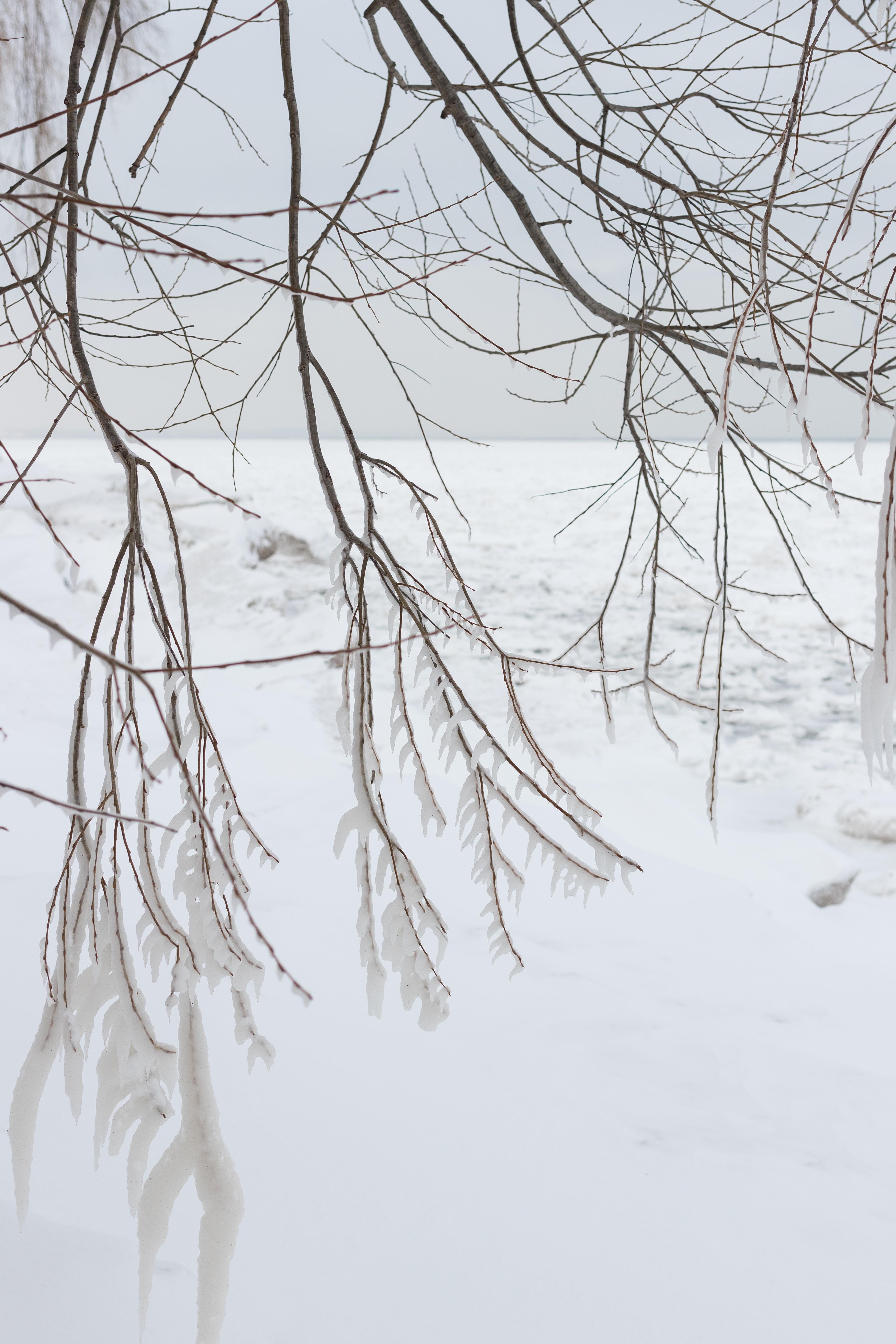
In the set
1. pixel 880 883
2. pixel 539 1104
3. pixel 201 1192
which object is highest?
pixel 201 1192

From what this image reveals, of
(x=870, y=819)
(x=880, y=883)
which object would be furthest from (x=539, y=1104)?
(x=870, y=819)

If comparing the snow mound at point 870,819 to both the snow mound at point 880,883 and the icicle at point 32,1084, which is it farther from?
the icicle at point 32,1084

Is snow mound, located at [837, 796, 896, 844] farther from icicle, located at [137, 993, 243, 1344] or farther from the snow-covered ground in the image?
icicle, located at [137, 993, 243, 1344]

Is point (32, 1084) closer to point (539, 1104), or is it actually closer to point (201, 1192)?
point (201, 1192)

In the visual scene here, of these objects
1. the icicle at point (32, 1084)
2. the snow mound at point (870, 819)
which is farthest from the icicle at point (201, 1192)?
the snow mound at point (870, 819)

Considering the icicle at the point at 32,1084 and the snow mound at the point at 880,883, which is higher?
the icicle at the point at 32,1084

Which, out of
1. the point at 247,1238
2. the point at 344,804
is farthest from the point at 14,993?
the point at 344,804

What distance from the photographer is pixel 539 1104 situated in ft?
4.61

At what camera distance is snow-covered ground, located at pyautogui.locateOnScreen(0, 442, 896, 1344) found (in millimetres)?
1050

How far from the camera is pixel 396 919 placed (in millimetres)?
875

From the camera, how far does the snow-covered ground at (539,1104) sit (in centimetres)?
105

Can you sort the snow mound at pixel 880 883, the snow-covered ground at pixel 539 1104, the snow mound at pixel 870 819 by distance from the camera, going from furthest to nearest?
the snow mound at pixel 870 819 < the snow mound at pixel 880 883 < the snow-covered ground at pixel 539 1104

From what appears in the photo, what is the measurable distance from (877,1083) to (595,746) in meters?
2.36

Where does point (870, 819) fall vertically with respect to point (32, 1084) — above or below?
below
